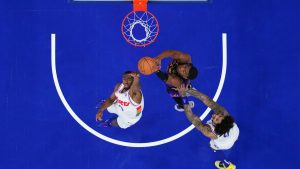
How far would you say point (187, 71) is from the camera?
5566 mm

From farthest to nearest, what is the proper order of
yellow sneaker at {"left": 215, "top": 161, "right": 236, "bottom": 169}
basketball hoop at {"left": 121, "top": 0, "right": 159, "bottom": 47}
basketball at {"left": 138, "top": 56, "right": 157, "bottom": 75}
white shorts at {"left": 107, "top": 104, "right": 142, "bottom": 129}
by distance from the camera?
basketball hoop at {"left": 121, "top": 0, "right": 159, "bottom": 47} < yellow sneaker at {"left": 215, "top": 161, "right": 236, "bottom": 169} < white shorts at {"left": 107, "top": 104, "right": 142, "bottom": 129} < basketball at {"left": 138, "top": 56, "right": 157, "bottom": 75}

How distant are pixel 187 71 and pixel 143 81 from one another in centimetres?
179

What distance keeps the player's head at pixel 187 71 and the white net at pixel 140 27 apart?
167cm

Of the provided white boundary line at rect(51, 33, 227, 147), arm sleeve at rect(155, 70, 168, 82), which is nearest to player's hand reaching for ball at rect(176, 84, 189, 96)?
arm sleeve at rect(155, 70, 168, 82)

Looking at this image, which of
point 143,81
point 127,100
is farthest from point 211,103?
point 143,81

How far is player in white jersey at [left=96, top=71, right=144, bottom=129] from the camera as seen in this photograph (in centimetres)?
564

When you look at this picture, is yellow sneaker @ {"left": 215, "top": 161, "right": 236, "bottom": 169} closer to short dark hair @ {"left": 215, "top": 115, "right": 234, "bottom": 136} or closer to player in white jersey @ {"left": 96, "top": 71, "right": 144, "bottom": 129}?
short dark hair @ {"left": 215, "top": 115, "right": 234, "bottom": 136}

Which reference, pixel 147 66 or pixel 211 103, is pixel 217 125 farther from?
pixel 147 66

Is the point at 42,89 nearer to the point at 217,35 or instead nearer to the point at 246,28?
the point at 217,35

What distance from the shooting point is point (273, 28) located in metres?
7.42

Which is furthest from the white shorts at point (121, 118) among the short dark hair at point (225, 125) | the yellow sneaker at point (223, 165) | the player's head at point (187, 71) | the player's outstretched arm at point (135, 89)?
the yellow sneaker at point (223, 165)

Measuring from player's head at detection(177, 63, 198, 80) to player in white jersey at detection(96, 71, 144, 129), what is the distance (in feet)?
2.42

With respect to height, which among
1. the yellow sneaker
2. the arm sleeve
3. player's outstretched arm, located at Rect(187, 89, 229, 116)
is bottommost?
the yellow sneaker

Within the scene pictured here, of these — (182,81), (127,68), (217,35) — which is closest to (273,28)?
(217,35)
